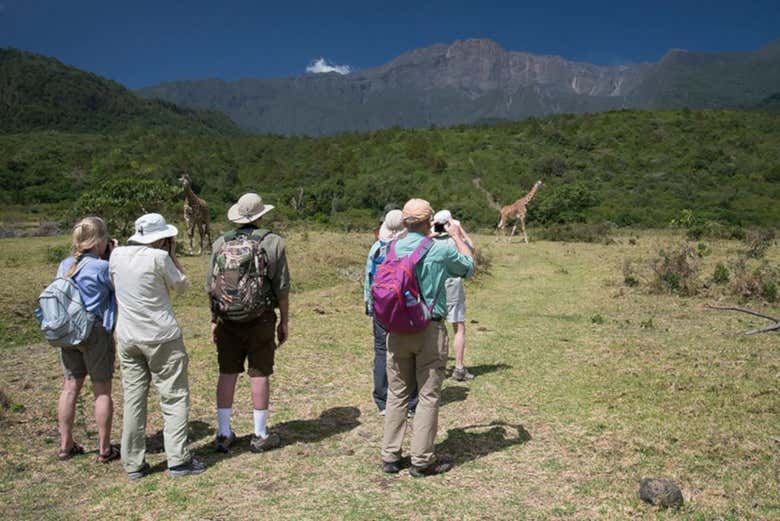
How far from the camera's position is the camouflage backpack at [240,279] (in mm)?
4430

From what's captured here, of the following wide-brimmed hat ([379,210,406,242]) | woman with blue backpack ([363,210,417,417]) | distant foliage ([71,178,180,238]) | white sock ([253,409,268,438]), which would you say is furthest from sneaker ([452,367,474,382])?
distant foliage ([71,178,180,238])

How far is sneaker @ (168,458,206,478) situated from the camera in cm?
439

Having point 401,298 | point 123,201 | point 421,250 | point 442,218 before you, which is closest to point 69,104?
point 123,201

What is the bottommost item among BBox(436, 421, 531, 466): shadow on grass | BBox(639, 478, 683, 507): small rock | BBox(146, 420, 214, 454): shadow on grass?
BBox(146, 420, 214, 454): shadow on grass

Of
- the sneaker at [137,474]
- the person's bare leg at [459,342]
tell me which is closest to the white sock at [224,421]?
the sneaker at [137,474]

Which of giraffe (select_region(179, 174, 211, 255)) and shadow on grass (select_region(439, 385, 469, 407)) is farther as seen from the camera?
giraffe (select_region(179, 174, 211, 255))

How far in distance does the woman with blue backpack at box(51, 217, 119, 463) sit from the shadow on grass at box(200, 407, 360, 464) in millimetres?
836

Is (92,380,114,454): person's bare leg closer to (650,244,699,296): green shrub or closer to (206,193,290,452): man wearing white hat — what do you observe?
(206,193,290,452): man wearing white hat

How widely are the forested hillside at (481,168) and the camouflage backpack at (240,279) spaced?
92.2 ft

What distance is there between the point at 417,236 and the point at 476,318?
21.5 ft

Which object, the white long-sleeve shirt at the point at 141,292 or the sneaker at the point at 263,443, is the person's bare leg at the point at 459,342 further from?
the white long-sleeve shirt at the point at 141,292

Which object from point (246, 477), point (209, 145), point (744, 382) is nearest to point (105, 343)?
point (246, 477)

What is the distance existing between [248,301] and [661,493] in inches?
125

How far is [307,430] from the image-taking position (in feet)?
18.1
